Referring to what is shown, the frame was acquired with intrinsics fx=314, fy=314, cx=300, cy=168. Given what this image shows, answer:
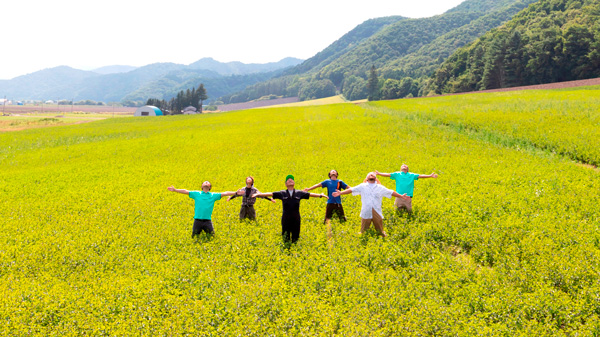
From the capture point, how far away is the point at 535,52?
279ft

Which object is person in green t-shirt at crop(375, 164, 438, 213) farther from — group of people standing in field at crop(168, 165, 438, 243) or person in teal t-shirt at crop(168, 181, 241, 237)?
person in teal t-shirt at crop(168, 181, 241, 237)

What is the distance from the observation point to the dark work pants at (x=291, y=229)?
10562 millimetres

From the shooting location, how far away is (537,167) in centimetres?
1786

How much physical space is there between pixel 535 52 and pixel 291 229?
340 feet

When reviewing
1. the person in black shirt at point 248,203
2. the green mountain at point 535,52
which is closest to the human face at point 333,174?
the person in black shirt at point 248,203

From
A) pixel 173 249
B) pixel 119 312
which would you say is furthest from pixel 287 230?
pixel 119 312

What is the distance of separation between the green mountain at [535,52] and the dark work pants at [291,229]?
9963cm

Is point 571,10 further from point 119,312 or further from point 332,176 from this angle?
point 119,312

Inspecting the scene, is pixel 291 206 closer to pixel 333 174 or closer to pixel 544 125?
pixel 333 174

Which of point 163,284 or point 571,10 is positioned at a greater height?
point 571,10

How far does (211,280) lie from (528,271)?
855cm

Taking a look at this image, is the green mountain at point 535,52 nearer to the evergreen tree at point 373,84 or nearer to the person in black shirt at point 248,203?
the evergreen tree at point 373,84

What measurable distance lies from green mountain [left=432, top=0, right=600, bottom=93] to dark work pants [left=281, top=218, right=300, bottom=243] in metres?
99.6

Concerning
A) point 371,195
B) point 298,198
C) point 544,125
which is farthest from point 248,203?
point 544,125
